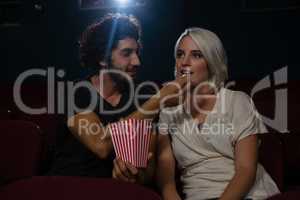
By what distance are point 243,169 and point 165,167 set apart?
10.3 inches

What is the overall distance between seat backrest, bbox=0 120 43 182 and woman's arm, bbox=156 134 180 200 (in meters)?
0.38

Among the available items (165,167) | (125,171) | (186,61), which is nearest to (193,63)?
(186,61)

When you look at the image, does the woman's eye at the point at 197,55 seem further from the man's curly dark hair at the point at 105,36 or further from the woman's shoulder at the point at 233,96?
the man's curly dark hair at the point at 105,36

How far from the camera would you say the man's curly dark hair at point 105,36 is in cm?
144

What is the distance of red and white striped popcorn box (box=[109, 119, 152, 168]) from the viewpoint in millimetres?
1013

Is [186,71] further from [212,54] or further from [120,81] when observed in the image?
[120,81]

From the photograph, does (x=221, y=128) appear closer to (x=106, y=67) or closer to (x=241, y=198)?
(x=241, y=198)

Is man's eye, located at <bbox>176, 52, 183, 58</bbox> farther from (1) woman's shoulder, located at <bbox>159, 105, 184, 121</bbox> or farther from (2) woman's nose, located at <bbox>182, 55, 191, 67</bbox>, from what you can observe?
(1) woman's shoulder, located at <bbox>159, 105, 184, 121</bbox>

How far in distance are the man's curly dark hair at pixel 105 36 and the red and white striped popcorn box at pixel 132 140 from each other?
488mm
